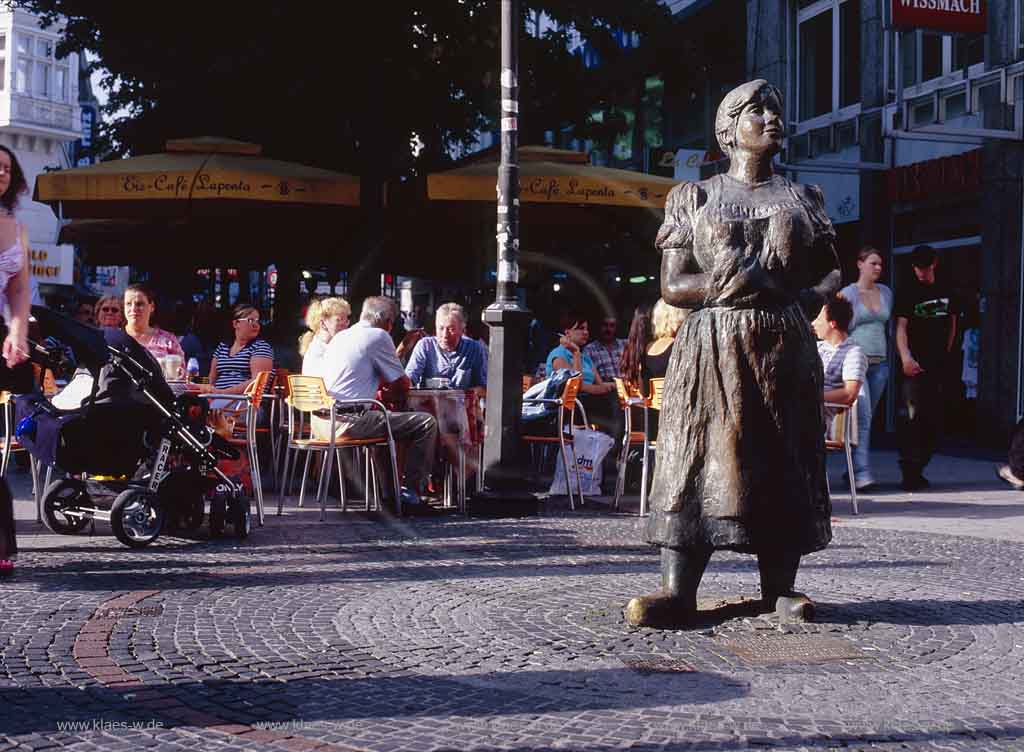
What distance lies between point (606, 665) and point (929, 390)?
7963mm

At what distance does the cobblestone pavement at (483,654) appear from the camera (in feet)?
13.9

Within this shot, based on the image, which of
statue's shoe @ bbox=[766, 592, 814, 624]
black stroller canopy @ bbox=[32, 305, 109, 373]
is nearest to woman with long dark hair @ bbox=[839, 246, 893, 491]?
statue's shoe @ bbox=[766, 592, 814, 624]

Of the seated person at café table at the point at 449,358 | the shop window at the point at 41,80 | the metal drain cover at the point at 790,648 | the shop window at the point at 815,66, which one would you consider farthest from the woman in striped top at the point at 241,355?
the shop window at the point at 41,80

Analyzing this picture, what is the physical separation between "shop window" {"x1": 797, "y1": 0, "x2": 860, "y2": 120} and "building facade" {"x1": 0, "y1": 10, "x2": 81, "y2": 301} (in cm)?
4277

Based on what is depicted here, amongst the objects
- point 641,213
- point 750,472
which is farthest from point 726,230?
point 641,213

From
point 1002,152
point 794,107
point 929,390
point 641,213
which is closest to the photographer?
point 929,390

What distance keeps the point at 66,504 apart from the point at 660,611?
442 cm

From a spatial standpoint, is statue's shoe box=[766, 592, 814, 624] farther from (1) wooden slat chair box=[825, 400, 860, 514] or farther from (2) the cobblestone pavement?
(1) wooden slat chair box=[825, 400, 860, 514]

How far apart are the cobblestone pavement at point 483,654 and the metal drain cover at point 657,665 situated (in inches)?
0.6

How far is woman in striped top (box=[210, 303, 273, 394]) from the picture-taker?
11078 mm

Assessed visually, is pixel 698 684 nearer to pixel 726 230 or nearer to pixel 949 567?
pixel 726 230

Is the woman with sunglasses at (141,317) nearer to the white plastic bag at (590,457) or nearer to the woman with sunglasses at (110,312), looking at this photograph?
the woman with sunglasses at (110,312)

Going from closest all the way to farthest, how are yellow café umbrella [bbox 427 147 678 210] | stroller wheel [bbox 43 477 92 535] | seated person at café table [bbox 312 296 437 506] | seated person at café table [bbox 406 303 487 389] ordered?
stroller wheel [bbox 43 477 92 535], seated person at café table [bbox 312 296 437 506], seated person at café table [bbox 406 303 487 389], yellow café umbrella [bbox 427 147 678 210]

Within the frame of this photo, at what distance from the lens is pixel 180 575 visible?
23.4 feet
